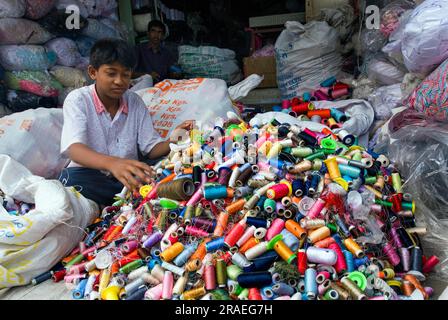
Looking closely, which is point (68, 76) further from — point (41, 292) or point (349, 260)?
point (349, 260)

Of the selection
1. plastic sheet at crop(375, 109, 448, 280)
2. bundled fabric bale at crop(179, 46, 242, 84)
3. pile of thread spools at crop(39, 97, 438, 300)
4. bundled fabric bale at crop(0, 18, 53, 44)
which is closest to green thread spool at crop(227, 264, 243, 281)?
pile of thread spools at crop(39, 97, 438, 300)

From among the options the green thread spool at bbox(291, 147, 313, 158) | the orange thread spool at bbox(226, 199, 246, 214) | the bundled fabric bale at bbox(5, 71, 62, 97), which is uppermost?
the bundled fabric bale at bbox(5, 71, 62, 97)

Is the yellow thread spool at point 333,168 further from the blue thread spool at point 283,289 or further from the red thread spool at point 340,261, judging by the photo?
the blue thread spool at point 283,289

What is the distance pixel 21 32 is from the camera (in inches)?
124

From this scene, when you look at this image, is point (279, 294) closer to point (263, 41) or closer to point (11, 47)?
point (11, 47)

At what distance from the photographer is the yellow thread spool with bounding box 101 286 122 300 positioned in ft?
4.76

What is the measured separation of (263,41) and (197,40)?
A: 112cm

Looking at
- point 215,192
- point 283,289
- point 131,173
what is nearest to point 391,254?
point 283,289

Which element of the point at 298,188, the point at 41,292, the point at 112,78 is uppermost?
the point at 112,78

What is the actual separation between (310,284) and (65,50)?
3.07 metres

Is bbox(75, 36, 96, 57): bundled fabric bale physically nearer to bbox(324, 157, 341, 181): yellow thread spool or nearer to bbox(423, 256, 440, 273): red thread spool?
bbox(324, 157, 341, 181): yellow thread spool

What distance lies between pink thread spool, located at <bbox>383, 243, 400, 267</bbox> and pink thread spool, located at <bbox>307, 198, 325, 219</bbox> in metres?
0.30

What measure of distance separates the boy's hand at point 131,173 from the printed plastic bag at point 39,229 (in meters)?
0.23

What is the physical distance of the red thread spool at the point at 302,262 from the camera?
1.39m
